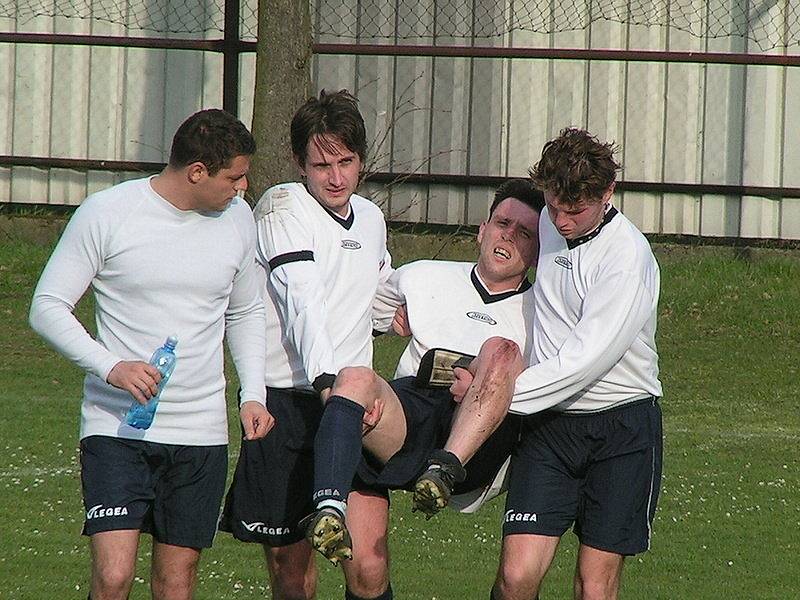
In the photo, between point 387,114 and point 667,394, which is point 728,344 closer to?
point 667,394

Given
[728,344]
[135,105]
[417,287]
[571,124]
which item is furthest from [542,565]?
[135,105]

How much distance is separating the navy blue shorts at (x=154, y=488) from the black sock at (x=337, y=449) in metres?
0.35

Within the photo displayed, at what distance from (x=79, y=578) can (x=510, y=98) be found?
9.10m

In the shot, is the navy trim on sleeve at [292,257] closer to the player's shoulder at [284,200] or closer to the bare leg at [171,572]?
the player's shoulder at [284,200]

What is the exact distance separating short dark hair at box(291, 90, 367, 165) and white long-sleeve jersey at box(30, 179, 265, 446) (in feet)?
1.78

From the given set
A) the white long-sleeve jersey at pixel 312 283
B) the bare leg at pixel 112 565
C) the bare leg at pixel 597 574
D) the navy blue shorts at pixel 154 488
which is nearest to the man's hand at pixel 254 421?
the navy blue shorts at pixel 154 488

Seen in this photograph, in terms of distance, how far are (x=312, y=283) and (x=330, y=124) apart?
605mm

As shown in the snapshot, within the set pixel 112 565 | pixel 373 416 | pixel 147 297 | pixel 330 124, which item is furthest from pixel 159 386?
pixel 330 124

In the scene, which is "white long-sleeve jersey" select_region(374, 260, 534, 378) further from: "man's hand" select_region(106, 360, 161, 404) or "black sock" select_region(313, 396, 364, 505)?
"man's hand" select_region(106, 360, 161, 404)

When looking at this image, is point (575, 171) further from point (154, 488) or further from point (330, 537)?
point (154, 488)

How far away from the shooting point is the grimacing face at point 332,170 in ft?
18.6

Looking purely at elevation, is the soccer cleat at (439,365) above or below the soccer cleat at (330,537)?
above

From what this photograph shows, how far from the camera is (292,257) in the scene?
5.62 m

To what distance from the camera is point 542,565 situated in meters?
5.64
